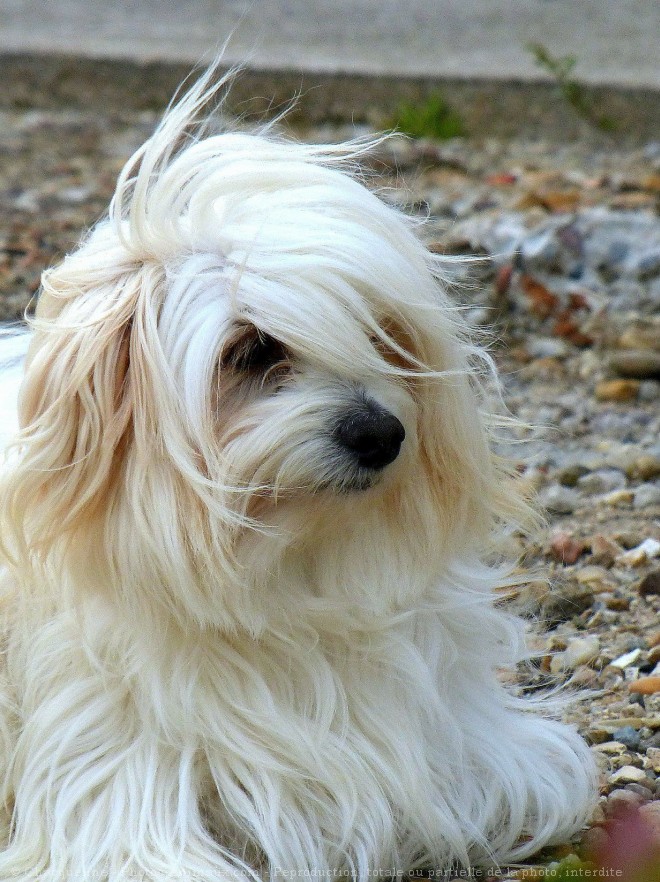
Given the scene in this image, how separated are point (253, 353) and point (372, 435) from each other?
9.9 inches

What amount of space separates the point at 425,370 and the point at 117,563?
616mm

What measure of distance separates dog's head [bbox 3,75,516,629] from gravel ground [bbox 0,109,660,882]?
358mm

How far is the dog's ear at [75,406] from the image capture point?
7.04 ft

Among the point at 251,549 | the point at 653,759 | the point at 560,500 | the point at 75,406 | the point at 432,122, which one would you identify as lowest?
the point at 432,122

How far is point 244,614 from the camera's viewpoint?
2174 mm

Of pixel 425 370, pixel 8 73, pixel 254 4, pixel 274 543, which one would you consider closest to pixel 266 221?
pixel 425 370

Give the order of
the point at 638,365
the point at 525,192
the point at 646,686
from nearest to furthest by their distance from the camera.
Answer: the point at 646,686, the point at 638,365, the point at 525,192

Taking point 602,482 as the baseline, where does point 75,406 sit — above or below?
above

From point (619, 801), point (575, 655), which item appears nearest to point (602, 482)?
point (575, 655)

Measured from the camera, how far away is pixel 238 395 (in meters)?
2.15

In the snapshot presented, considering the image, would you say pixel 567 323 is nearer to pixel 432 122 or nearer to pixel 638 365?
pixel 638 365

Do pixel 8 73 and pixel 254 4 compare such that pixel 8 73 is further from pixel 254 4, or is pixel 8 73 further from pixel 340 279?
pixel 340 279

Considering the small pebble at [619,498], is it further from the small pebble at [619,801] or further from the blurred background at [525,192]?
the small pebble at [619,801]

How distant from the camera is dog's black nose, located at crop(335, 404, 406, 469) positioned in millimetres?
2066
